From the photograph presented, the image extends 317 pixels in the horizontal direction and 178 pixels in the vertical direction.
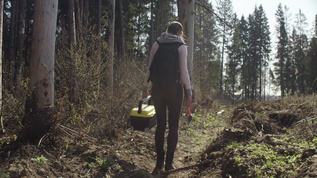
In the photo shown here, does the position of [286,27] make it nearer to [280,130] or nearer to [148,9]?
[148,9]

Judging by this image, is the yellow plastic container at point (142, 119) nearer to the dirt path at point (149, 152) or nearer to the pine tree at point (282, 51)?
the dirt path at point (149, 152)

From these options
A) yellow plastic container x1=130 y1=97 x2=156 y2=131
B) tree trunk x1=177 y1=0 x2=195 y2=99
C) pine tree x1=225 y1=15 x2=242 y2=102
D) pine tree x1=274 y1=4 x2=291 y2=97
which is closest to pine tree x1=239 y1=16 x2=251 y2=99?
pine tree x1=225 y1=15 x2=242 y2=102

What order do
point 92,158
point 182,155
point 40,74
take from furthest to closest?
point 182,155 < point 92,158 < point 40,74

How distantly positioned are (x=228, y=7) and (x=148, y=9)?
54.9 feet

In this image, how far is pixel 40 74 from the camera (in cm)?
340

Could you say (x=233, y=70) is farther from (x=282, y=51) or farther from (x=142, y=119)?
(x=142, y=119)

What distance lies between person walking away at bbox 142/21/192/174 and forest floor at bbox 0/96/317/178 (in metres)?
0.54

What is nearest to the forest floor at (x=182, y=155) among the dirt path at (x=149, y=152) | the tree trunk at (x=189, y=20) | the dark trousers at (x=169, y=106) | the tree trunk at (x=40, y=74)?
the dirt path at (x=149, y=152)

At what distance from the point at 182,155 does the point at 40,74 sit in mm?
3149

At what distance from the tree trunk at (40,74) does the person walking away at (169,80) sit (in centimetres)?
152

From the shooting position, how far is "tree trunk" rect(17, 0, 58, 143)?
3363mm

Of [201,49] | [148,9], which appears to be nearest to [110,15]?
[148,9]

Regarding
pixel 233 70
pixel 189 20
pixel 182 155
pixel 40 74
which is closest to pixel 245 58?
pixel 233 70

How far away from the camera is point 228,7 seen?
3800 cm
